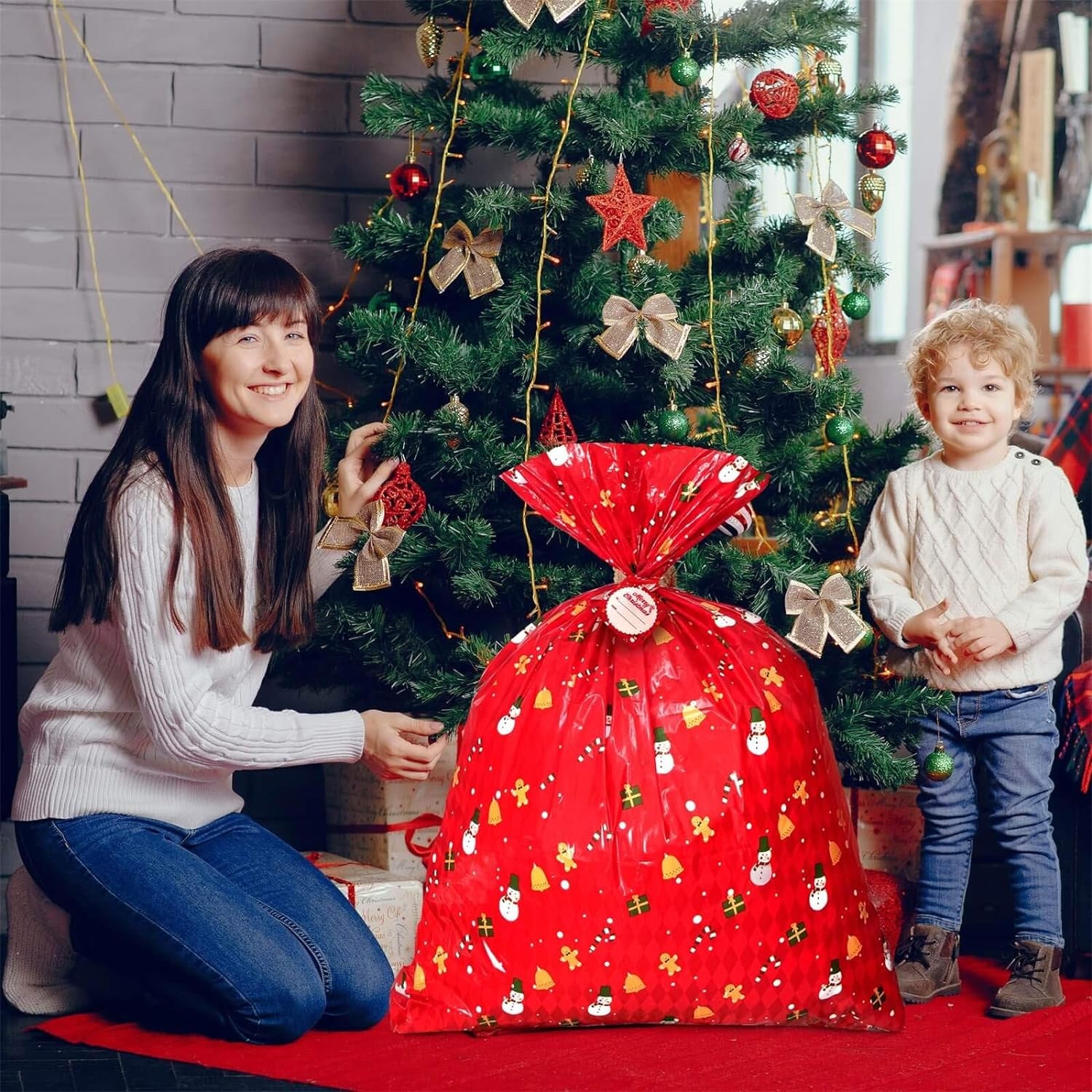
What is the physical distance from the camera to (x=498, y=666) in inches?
62.9

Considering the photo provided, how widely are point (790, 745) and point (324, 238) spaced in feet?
3.79

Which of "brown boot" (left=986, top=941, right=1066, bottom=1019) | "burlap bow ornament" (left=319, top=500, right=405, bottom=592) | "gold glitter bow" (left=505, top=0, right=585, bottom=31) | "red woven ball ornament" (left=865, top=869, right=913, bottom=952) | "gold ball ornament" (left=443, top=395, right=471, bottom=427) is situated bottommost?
"brown boot" (left=986, top=941, right=1066, bottom=1019)

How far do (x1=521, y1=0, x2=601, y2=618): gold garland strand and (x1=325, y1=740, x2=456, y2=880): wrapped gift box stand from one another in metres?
0.31

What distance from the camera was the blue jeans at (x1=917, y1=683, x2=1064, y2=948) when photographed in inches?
67.4

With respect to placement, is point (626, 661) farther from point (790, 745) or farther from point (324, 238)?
point (324, 238)

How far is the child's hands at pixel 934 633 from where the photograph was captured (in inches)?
66.1

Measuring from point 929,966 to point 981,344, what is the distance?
31.9 inches

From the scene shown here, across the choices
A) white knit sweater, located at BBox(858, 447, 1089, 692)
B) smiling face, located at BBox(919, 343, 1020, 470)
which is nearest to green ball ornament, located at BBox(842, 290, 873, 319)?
smiling face, located at BBox(919, 343, 1020, 470)

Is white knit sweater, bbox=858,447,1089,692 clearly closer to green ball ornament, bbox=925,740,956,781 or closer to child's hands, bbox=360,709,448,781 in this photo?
green ball ornament, bbox=925,740,956,781

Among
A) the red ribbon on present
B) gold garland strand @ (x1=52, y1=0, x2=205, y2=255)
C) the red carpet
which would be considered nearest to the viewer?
the red carpet

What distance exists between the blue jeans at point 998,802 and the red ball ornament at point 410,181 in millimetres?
985

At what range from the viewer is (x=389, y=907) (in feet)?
5.79

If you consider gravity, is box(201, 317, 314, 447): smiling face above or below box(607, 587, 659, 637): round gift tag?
above

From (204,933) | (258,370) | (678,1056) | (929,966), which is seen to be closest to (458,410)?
(258,370)
